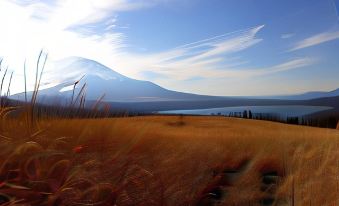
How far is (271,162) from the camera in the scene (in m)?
3.31

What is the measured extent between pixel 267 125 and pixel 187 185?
124cm

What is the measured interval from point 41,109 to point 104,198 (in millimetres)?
867

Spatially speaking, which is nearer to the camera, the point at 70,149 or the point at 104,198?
the point at 104,198

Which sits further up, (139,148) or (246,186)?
(139,148)

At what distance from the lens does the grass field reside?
7.93 feet

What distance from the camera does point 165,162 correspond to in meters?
2.96

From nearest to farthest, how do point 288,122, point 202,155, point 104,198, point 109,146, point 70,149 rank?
point 104,198 < point 70,149 < point 109,146 < point 202,155 < point 288,122

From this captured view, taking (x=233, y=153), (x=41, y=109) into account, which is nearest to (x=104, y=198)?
(x=41, y=109)

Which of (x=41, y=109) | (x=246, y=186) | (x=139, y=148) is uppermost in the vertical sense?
(x=41, y=109)

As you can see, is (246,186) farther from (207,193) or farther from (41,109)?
(41,109)

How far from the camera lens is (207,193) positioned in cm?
273

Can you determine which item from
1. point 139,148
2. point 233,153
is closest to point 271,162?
point 233,153

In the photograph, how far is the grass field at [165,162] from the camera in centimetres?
242

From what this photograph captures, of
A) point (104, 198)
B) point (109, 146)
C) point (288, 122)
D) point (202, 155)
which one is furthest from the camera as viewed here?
point (288, 122)
